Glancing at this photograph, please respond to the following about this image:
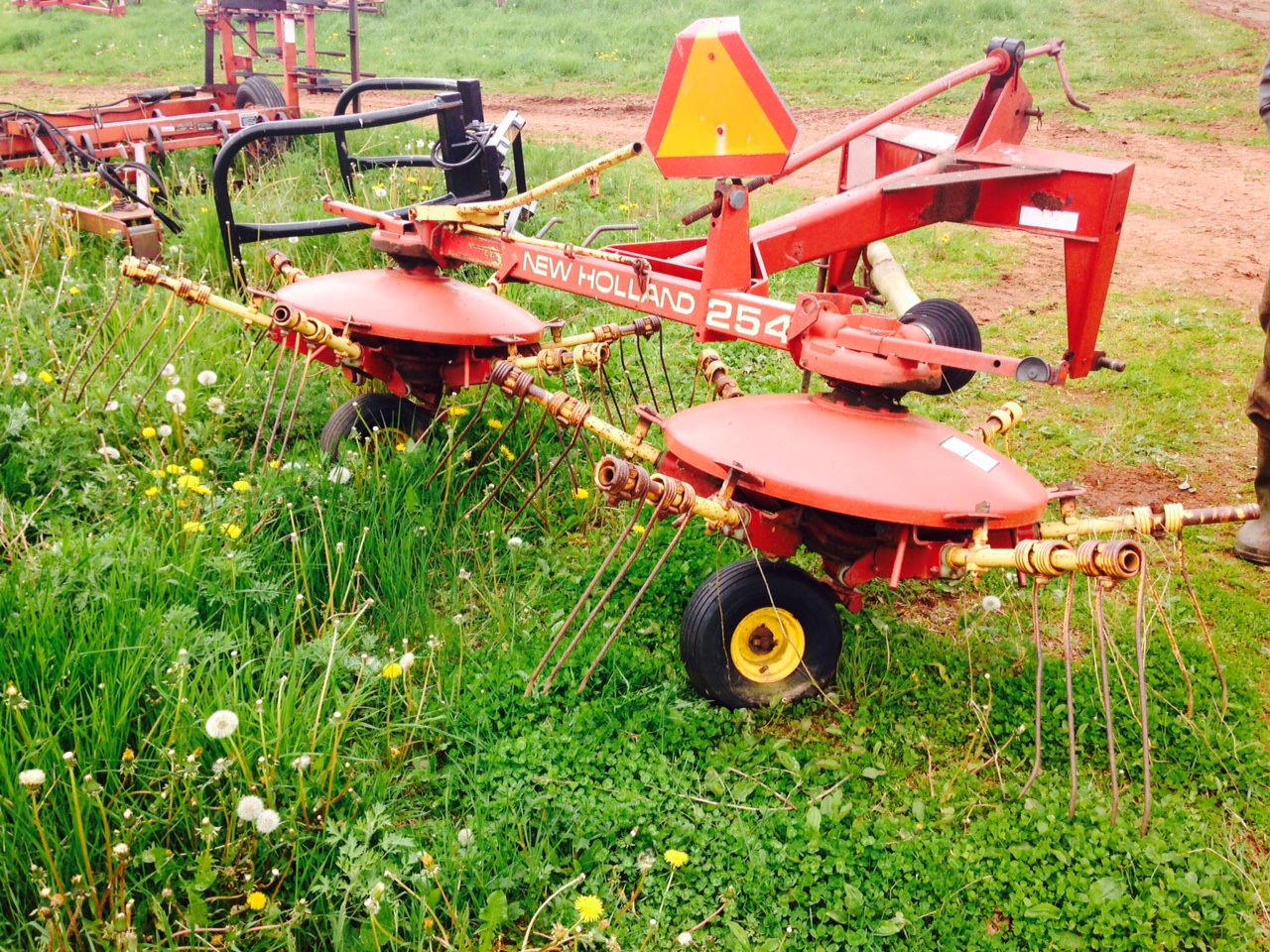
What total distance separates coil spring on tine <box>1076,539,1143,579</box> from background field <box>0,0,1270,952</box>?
72 cm

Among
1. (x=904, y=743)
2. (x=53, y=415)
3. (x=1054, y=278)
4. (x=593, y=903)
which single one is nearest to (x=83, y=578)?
(x=53, y=415)

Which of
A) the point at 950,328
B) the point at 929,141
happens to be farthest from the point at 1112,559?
the point at 929,141

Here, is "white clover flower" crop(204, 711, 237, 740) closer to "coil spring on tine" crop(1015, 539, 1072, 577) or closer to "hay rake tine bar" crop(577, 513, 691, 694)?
"hay rake tine bar" crop(577, 513, 691, 694)

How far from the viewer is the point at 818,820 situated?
259 centimetres

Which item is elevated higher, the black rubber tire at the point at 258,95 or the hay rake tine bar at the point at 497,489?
the black rubber tire at the point at 258,95

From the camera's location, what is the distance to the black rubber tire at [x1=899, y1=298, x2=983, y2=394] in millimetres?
2908

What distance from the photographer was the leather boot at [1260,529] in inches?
161

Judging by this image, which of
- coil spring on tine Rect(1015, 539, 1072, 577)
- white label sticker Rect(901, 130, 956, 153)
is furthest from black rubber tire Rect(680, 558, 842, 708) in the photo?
white label sticker Rect(901, 130, 956, 153)

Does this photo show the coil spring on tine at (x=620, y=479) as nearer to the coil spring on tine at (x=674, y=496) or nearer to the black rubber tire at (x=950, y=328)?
the coil spring on tine at (x=674, y=496)

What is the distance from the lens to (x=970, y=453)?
9.29 ft

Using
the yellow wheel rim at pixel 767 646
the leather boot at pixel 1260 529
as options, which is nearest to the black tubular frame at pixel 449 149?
the yellow wheel rim at pixel 767 646

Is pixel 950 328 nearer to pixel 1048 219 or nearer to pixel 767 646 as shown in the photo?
pixel 1048 219

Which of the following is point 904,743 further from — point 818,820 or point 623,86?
point 623,86

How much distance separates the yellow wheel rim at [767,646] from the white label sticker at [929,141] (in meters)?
1.84
